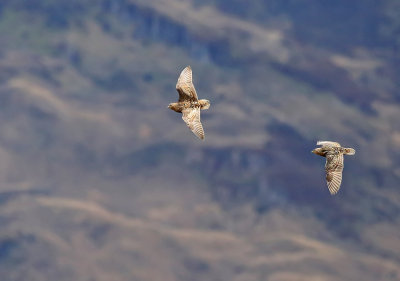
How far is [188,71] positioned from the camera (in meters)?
94.1

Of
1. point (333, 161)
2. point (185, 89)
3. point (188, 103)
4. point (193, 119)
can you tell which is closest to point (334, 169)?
point (333, 161)

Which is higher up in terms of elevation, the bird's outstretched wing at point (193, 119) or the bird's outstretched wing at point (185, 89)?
the bird's outstretched wing at point (185, 89)

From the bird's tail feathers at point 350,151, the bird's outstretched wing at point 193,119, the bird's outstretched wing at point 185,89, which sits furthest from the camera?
the bird's outstretched wing at point 185,89

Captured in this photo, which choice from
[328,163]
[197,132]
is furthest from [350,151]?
[197,132]

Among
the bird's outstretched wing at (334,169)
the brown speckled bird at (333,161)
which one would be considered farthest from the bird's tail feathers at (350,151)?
the bird's outstretched wing at (334,169)

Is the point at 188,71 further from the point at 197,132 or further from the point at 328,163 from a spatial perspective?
the point at 328,163

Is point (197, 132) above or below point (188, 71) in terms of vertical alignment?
below

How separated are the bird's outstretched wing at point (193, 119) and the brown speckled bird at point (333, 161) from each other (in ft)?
27.5

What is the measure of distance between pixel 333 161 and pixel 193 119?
10.5 m

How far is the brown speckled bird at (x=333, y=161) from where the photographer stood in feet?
292

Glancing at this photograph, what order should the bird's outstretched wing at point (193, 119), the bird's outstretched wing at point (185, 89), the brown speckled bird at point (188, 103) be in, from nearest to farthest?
the bird's outstretched wing at point (193, 119) < the brown speckled bird at point (188, 103) < the bird's outstretched wing at point (185, 89)

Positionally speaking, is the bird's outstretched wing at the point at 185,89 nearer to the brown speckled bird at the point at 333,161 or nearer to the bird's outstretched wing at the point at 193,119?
the bird's outstretched wing at the point at 193,119

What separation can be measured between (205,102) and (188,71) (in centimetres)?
352

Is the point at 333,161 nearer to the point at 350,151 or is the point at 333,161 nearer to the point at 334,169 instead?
the point at 334,169
